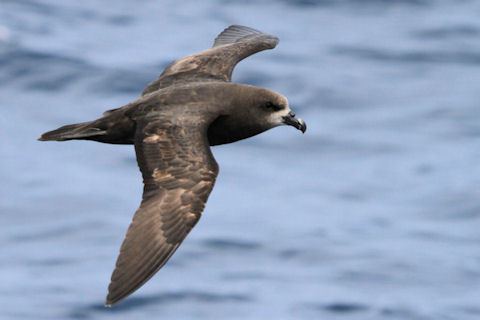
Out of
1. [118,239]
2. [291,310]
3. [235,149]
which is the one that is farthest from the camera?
[235,149]

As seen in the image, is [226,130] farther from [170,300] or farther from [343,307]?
[343,307]

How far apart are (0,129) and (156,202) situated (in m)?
16.4

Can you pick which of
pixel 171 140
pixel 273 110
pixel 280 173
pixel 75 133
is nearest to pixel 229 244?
pixel 280 173

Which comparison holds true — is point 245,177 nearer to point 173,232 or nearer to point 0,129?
point 0,129

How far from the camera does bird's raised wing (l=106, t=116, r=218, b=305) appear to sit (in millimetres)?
10672

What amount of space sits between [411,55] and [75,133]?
56.8ft

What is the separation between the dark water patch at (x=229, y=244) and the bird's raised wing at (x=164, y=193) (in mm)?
12509

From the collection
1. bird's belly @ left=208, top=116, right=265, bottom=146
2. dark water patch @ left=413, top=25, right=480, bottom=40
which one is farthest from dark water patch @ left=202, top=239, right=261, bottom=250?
bird's belly @ left=208, top=116, right=265, bottom=146

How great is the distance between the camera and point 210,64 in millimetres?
13234

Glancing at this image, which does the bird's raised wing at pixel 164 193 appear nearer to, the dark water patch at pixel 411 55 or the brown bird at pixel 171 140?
the brown bird at pixel 171 140

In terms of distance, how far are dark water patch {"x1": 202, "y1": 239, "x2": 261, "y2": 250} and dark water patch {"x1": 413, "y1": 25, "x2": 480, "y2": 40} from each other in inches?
236

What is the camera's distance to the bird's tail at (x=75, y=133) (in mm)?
11820

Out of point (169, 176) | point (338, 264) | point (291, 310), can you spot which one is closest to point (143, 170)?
point (169, 176)

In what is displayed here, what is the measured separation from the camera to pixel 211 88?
12.0m
